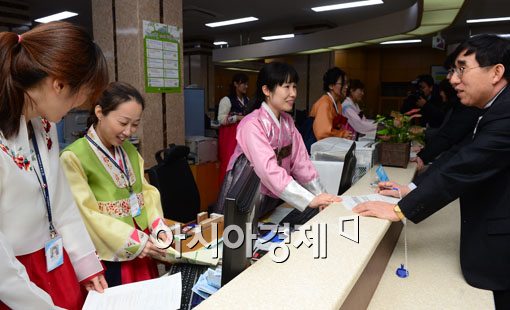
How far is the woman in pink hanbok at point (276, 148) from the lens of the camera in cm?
182

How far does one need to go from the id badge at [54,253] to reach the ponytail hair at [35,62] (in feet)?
1.15

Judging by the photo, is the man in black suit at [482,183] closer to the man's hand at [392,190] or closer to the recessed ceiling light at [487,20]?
the man's hand at [392,190]

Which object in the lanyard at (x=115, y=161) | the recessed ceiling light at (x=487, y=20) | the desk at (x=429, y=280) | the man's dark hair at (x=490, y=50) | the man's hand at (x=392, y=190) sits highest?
the recessed ceiling light at (x=487, y=20)

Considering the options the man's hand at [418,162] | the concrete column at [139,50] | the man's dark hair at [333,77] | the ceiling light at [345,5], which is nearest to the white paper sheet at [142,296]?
the man's hand at [418,162]

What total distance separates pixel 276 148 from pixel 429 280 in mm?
948

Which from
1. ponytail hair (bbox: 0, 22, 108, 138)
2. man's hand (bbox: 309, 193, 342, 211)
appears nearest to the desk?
man's hand (bbox: 309, 193, 342, 211)

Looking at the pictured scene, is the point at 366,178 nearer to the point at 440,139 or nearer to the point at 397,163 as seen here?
the point at 397,163

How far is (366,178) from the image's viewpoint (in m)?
2.17

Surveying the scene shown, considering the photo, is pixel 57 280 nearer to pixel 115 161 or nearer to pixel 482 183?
pixel 115 161

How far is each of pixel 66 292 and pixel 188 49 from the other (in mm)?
9743

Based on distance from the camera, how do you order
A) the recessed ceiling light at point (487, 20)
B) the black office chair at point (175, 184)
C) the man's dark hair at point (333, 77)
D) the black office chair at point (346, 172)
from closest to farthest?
the black office chair at point (346, 172)
the black office chair at point (175, 184)
the man's dark hair at point (333, 77)
the recessed ceiling light at point (487, 20)

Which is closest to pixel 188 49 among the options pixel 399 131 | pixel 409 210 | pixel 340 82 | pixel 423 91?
pixel 423 91

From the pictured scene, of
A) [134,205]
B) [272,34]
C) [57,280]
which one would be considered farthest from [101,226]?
[272,34]

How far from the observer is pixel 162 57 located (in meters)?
3.54
